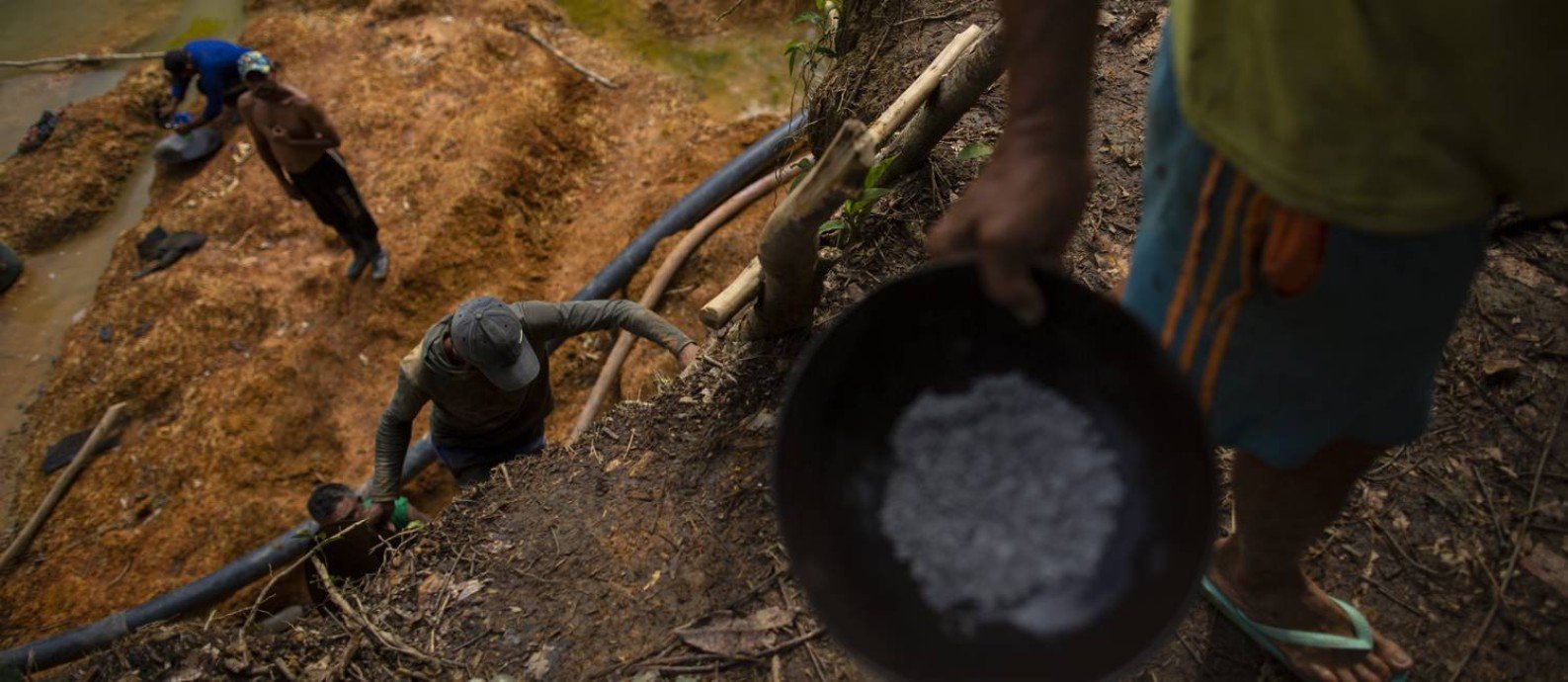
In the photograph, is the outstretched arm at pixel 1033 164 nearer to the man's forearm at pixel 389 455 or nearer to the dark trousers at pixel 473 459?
the dark trousers at pixel 473 459

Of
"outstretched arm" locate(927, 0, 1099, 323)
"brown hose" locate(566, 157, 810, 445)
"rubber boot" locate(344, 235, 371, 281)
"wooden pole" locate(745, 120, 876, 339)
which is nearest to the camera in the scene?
"outstretched arm" locate(927, 0, 1099, 323)

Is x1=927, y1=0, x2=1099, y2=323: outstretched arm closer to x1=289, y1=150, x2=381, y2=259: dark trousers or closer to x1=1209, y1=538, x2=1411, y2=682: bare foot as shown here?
x1=1209, y1=538, x2=1411, y2=682: bare foot

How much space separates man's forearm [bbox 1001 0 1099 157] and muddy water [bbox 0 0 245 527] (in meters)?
6.81

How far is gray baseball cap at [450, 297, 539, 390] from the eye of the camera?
3172 millimetres

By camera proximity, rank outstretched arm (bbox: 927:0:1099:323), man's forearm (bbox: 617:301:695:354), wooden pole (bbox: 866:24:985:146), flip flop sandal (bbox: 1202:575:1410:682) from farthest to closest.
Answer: man's forearm (bbox: 617:301:695:354) < wooden pole (bbox: 866:24:985:146) < flip flop sandal (bbox: 1202:575:1410:682) < outstretched arm (bbox: 927:0:1099:323)

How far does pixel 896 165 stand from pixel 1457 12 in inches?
88.1

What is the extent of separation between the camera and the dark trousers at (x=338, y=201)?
530cm

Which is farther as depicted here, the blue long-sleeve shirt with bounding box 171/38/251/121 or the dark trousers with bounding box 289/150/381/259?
the blue long-sleeve shirt with bounding box 171/38/251/121

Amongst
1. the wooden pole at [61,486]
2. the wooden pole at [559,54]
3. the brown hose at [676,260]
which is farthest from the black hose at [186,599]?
the wooden pole at [559,54]

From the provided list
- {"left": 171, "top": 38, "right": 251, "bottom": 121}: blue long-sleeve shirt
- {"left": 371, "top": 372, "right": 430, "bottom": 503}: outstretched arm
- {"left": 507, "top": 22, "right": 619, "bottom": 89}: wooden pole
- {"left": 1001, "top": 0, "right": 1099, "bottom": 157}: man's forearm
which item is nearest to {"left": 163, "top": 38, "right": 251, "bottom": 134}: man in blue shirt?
{"left": 171, "top": 38, "right": 251, "bottom": 121}: blue long-sleeve shirt

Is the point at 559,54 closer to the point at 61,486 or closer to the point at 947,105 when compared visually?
the point at 61,486

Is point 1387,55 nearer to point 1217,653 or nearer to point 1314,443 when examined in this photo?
point 1314,443

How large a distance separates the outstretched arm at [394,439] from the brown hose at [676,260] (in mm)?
1050

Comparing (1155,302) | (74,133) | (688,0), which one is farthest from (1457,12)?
(74,133)
